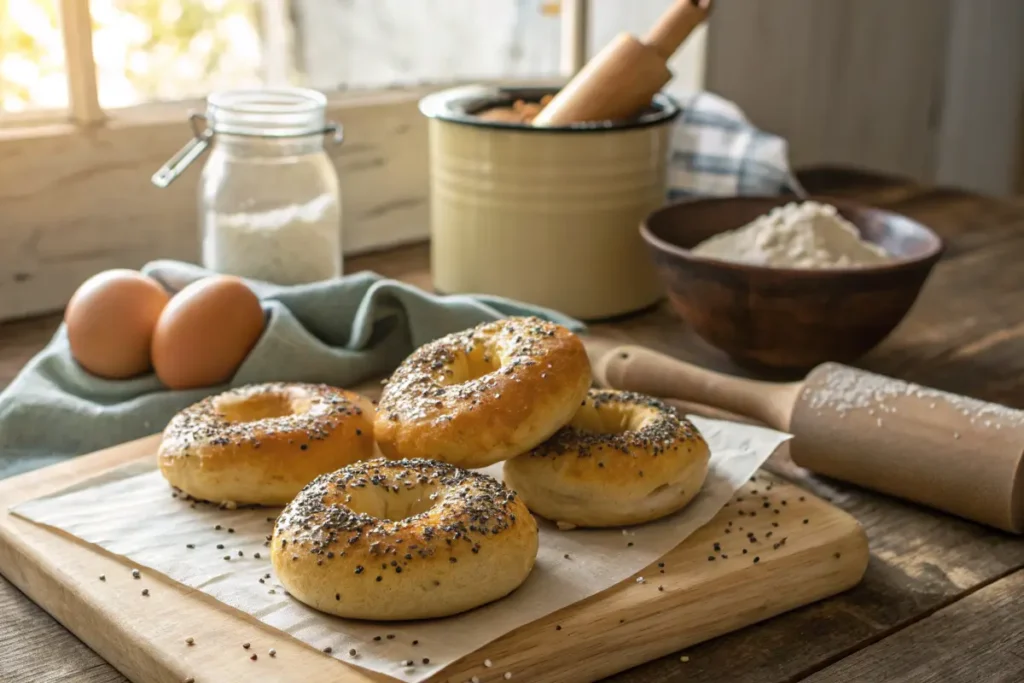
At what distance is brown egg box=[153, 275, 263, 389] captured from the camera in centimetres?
116

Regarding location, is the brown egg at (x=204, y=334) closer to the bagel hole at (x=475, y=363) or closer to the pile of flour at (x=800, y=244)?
the bagel hole at (x=475, y=363)

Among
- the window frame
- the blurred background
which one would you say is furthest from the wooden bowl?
the blurred background

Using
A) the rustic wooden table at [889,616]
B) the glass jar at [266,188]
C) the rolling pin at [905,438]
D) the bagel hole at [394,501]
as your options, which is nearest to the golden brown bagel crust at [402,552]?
the bagel hole at [394,501]

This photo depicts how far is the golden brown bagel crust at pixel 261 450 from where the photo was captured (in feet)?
3.09

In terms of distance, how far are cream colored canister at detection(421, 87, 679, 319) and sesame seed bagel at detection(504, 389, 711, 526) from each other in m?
0.48

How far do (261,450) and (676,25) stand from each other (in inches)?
31.2

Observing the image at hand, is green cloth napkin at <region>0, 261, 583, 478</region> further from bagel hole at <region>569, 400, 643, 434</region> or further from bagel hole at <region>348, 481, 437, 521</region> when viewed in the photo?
bagel hole at <region>348, 481, 437, 521</region>

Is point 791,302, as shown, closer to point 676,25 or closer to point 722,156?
point 676,25

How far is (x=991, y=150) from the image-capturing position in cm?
305

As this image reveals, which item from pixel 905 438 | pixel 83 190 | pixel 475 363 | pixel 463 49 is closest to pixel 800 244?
pixel 905 438

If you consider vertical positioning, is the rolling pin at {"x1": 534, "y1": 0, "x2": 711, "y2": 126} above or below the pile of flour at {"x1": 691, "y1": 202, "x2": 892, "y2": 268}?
above

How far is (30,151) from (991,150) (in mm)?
2539

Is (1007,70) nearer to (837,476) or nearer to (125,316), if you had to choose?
(837,476)

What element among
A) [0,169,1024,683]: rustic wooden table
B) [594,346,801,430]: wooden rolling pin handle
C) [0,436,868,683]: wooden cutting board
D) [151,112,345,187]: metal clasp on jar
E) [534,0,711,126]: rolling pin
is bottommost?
[0,169,1024,683]: rustic wooden table
